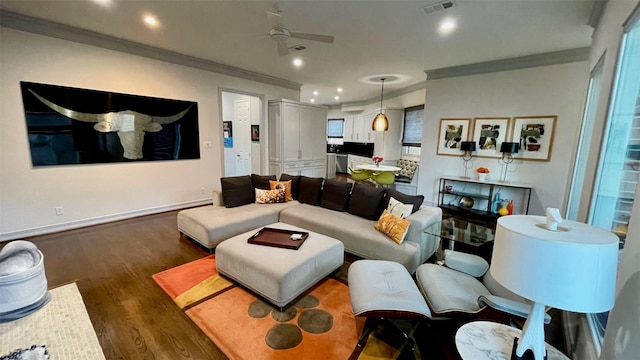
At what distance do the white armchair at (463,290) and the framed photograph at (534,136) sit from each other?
324cm

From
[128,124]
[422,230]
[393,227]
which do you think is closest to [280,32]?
[393,227]

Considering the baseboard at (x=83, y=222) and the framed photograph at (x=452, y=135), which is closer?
the baseboard at (x=83, y=222)

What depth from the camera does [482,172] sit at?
466 cm

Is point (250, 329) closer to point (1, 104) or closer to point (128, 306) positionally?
point (128, 306)

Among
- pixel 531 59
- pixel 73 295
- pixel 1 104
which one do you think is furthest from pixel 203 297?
pixel 531 59

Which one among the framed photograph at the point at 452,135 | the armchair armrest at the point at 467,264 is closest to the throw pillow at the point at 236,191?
the armchair armrest at the point at 467,264

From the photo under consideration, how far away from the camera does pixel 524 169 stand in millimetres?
4434

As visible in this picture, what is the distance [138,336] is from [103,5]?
342 centimetres

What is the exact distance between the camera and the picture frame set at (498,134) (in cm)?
423

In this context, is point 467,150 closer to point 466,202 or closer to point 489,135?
point 489,135

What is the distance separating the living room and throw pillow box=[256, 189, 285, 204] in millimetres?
1150

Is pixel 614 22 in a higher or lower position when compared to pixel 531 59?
lower

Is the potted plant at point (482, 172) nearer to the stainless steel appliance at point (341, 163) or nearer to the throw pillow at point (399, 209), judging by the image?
the throw pillow at point (399, 209)

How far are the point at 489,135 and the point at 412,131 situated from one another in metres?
2.55
